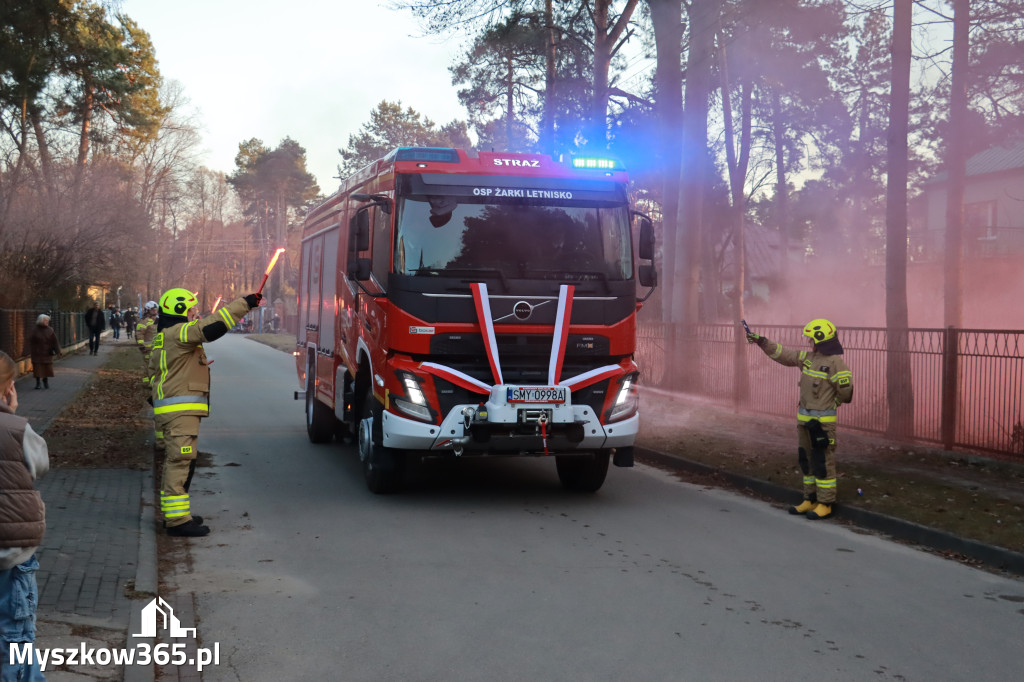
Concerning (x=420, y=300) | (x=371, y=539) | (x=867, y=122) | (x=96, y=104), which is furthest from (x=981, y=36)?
(x=96, y=104)

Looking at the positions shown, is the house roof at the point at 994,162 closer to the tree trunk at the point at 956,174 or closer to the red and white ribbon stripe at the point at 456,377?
the tree trunk at the point at 956,174

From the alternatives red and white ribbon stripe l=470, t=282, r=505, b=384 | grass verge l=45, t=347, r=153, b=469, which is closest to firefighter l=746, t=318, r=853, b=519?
red and white ribbon stripe l=470, t=282, r=505, b=384

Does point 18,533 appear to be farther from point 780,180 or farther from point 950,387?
point 780,180

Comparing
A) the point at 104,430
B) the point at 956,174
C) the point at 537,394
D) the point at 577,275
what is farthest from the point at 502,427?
the point at 956,174

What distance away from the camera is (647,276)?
9.32 metres

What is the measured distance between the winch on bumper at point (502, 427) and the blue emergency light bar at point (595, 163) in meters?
2.32

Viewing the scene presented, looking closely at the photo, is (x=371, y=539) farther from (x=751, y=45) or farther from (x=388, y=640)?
(x=751, y=45)

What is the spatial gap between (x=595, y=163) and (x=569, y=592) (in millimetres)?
4814

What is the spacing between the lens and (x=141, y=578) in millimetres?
6070

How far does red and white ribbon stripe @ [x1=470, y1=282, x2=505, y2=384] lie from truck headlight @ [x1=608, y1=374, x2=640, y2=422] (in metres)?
1.13

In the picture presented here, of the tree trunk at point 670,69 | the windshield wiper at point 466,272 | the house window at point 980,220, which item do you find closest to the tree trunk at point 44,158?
the tree trunk at point 670,69

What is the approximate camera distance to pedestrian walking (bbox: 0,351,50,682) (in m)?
3.82

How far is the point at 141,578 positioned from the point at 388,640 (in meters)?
1.87

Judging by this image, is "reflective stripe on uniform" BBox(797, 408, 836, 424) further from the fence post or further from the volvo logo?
the fence post
